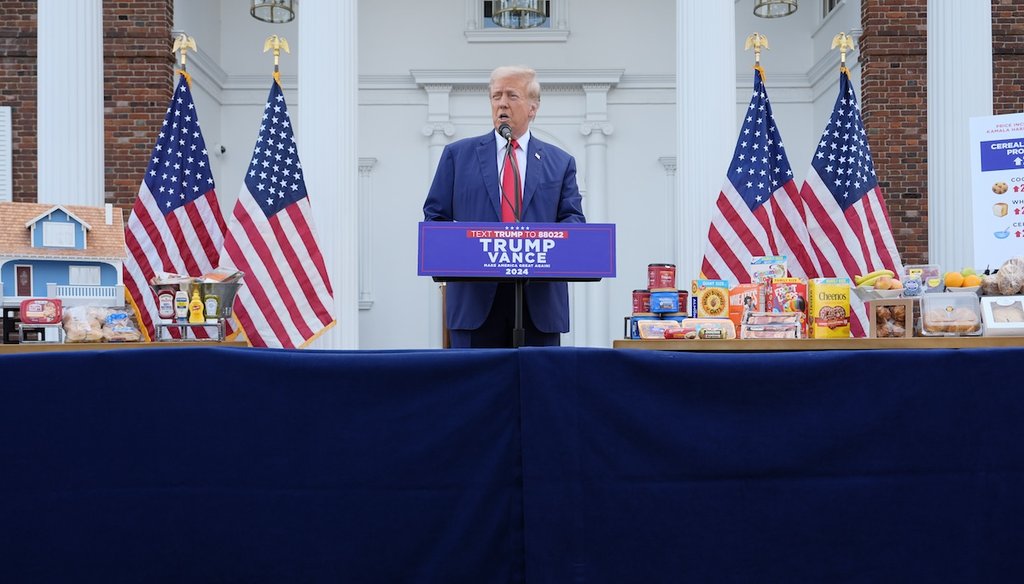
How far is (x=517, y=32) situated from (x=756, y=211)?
5.84 meters

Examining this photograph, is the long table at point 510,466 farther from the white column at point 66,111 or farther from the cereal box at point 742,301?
the white column at point 66,111

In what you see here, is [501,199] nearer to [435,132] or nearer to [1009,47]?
[435,132]

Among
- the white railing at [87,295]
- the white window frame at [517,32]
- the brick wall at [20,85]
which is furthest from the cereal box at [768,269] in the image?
the brick wall at [20,85]

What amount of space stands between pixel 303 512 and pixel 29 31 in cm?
980

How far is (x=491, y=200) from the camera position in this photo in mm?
3861

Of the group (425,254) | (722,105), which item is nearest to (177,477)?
(425,254)

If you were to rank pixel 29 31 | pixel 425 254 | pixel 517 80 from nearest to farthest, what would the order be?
pixel 425 254 < pixel 517 80 < pixel 29 31

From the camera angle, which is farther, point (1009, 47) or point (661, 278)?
point (1009, 47)

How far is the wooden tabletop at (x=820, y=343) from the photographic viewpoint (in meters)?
2.97

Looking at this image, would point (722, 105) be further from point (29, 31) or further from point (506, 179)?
point (29, 31)

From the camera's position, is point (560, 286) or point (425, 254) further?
point (560, 286)

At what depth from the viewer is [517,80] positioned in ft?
12.4

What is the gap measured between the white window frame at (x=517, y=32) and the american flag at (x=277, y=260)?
542 cm

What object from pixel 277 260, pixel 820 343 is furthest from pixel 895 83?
pixel 820 343
